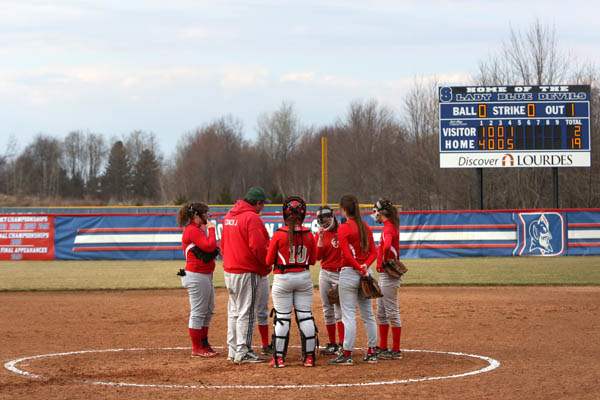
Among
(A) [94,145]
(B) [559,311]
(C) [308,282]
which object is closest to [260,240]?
(C) [308,282]

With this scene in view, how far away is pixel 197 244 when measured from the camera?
11.5 metres

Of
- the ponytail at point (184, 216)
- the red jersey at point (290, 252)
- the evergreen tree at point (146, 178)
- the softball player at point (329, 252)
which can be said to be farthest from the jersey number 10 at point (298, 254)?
the evergreen tree at point (146, 178)

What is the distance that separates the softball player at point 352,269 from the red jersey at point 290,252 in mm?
481

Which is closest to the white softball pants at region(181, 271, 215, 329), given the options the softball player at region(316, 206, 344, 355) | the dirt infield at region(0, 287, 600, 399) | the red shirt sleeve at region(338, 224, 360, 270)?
the dirt infield at region(0, 287, 600, 399)

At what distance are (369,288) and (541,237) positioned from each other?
22791 mm

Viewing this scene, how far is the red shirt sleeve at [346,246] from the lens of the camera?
35.5 ft

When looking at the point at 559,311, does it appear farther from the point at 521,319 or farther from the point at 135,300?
the point at 135,300

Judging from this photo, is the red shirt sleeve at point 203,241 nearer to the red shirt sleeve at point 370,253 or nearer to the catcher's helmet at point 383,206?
the red shirt sleeve at point 370,253

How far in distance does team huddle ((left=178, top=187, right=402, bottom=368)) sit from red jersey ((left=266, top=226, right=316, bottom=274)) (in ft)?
0.04

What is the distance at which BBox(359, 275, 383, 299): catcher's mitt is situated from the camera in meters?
10.8

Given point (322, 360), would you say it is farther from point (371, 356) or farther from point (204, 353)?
point (204, 353)

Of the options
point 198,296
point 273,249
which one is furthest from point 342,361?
point 198,296

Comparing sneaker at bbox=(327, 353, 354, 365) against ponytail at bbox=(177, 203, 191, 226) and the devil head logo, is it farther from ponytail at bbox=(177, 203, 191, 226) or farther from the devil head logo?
the devil head logo

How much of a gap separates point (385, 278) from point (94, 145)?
113 m
